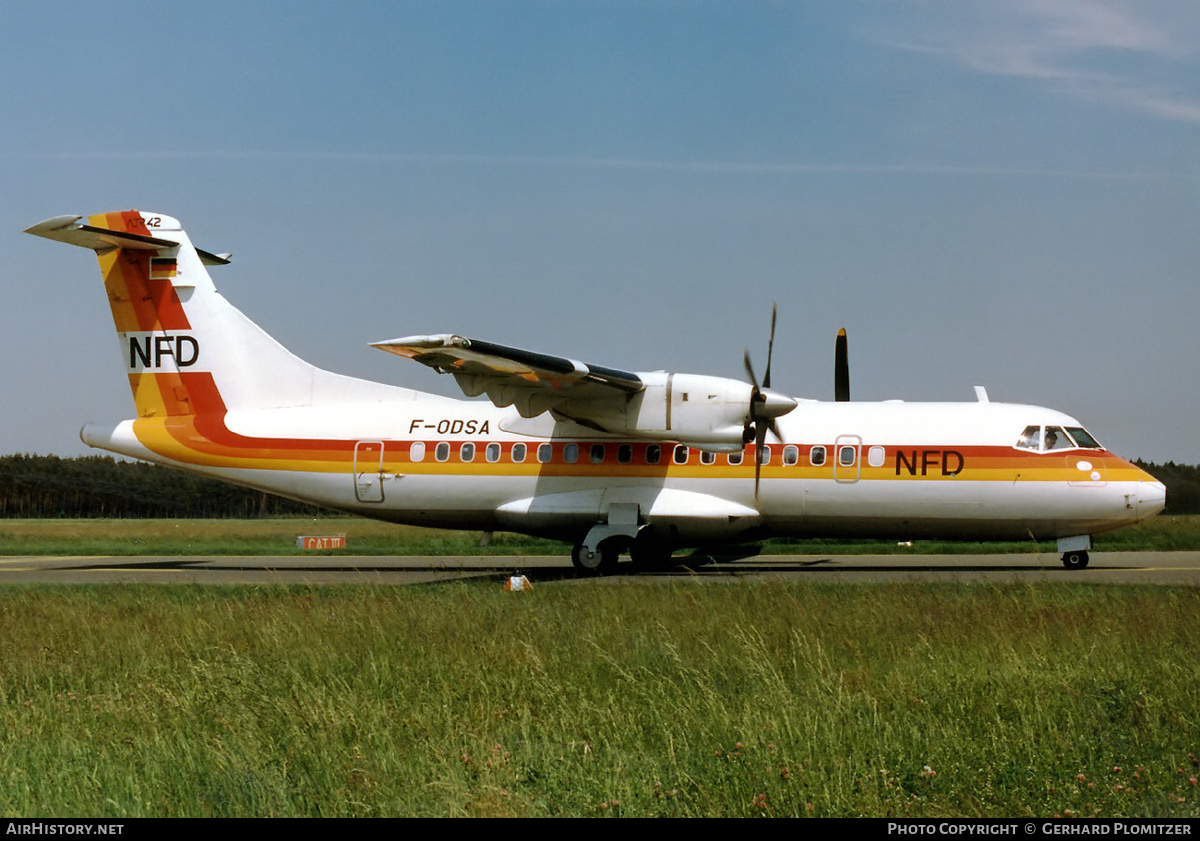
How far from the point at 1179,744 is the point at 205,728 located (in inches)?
256

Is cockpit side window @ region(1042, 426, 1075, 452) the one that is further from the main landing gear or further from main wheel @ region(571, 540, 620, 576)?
main wheel @ region(571, 540, 620, 576)

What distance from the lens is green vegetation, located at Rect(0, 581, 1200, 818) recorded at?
234 inches

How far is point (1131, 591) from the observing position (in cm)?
1592

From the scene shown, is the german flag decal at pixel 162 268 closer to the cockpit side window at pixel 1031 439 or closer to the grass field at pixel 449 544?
the grass field at pixel 449 544

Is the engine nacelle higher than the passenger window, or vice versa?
the engine nacelle

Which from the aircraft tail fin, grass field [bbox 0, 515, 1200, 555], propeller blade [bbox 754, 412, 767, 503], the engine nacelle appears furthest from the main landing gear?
grass field [bbox 0, 515, 1200, 555]

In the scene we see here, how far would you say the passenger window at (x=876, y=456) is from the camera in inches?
819

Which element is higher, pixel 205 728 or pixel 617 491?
pixel 617 491

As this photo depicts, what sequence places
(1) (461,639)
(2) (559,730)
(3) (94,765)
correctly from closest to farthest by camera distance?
(3) (94,765), (2) (559,730), (1) (461,639)

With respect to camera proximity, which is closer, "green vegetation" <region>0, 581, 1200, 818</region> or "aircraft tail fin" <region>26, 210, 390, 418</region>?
"green vegetation" <region>0, 581, 1200, 818</region>

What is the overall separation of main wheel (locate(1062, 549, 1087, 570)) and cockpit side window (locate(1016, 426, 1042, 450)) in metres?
2.39

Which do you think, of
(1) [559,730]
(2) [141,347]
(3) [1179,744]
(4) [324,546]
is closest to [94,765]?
(1) [559,730]
